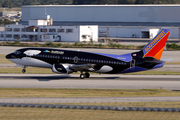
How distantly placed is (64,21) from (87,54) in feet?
446

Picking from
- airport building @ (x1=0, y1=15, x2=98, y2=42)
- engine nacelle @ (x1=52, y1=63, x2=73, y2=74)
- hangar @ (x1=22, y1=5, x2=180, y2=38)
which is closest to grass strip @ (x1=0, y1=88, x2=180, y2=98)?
engine nacelle @ (x1=52, y1=63, x2=73, y2=74)

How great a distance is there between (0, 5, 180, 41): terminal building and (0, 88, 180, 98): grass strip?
11579cm

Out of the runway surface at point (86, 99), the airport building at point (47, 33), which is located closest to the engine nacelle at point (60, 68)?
the runway surface at point (86, 99)

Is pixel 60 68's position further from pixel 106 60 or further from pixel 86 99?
pixel 86 99

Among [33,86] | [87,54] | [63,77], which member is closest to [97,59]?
[87,54]

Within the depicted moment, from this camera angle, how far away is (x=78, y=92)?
29.2m

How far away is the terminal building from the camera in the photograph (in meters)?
151

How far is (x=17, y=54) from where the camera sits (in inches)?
1602

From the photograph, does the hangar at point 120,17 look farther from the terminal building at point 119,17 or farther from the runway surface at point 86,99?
the runway surface at point 86,99

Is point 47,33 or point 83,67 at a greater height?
point 47,33

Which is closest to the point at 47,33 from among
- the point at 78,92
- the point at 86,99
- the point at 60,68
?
the point at 60,68

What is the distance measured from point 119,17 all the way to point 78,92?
141 meters

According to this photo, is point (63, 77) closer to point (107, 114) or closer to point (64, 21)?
point (107, 114)

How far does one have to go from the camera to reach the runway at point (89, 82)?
109 feet
